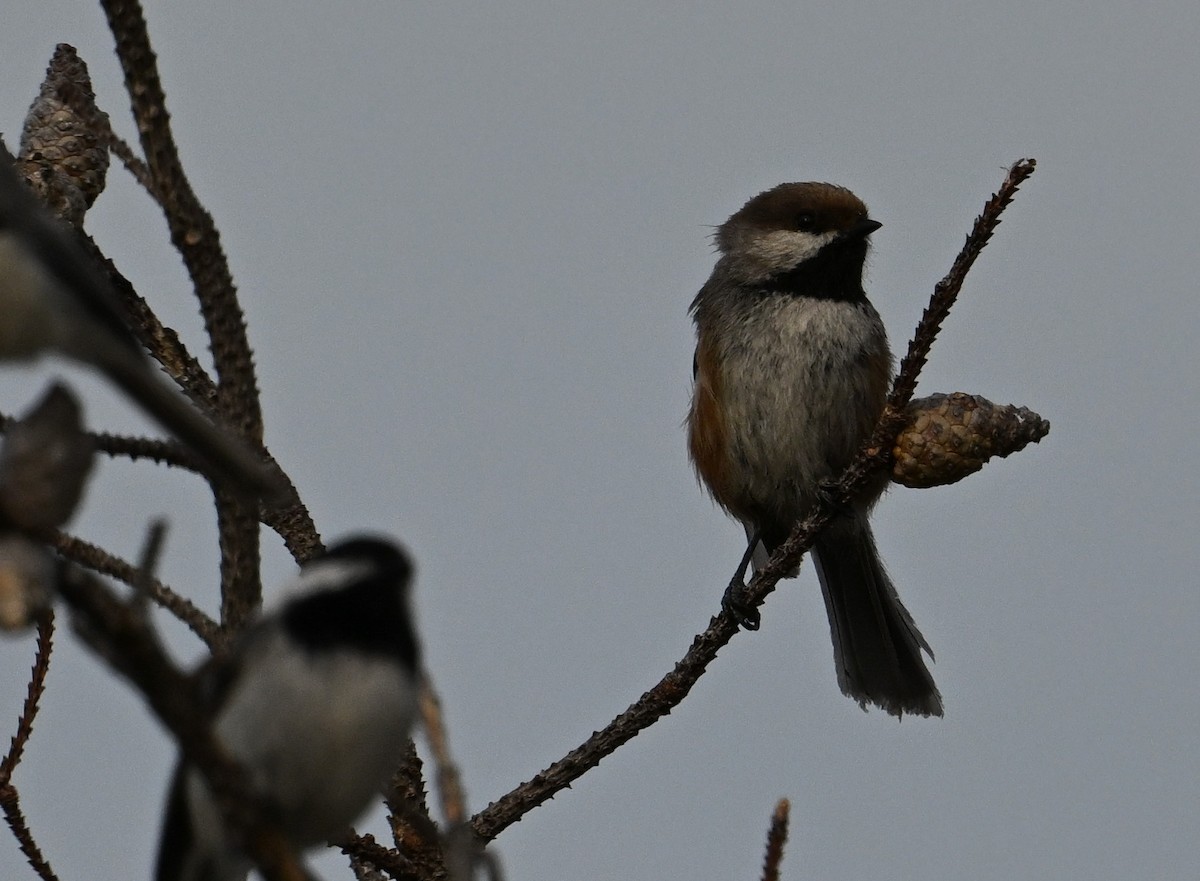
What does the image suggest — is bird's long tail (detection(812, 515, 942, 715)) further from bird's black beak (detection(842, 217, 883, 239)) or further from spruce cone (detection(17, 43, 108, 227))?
spruce cone (detection(17, 43, 108, 227))

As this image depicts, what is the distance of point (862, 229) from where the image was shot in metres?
5.54

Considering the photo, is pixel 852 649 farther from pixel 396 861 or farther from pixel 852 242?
pixel 396 861

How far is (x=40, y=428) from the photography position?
1485mm

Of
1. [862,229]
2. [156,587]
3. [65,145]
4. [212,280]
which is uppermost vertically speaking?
[862,229]

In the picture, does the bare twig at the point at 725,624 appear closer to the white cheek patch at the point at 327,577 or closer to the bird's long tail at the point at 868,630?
the white cheek patch at the point at 327,577

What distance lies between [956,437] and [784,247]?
2.18 m

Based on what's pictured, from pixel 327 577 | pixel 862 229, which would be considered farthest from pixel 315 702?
pixel 862 229

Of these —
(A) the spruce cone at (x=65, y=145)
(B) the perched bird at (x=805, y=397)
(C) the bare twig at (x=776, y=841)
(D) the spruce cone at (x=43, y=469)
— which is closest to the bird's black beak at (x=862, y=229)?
(B) the perched bird at (x=805, y=397)

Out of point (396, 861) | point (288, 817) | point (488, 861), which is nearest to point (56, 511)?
point (488, 861)

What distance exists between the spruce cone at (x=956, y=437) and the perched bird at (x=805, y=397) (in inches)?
49.5

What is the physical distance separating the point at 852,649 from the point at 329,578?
153 inches

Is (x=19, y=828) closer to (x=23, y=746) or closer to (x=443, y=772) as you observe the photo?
(x=23, y=746)

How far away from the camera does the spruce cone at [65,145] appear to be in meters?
3.35

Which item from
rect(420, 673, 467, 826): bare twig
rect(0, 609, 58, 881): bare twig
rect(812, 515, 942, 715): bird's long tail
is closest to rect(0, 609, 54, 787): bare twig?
rect(0, 609, 58, 881): bare twig
